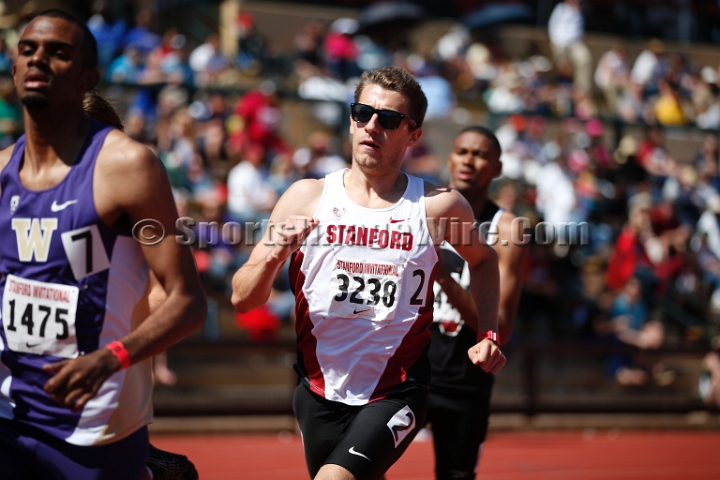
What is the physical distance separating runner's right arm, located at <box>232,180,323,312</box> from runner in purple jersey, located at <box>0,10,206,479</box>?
64 centimetres

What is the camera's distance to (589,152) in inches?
651

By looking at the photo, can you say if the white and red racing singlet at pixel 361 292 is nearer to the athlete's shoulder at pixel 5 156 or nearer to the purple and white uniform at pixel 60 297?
the purple and white uniform at pixel 60 297

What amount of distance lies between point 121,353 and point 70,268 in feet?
1.27

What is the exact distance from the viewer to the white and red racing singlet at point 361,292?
418 centimetres

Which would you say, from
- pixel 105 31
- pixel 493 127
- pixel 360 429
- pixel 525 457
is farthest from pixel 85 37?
pixel 493 127

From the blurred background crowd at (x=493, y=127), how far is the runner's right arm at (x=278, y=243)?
7.07 metres

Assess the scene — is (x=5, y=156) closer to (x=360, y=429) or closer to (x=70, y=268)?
(x=70, y=268)

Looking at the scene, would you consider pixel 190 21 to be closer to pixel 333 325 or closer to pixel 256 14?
pixel 256 14

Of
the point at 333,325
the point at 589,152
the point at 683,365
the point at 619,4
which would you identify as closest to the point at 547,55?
the point at 619,4

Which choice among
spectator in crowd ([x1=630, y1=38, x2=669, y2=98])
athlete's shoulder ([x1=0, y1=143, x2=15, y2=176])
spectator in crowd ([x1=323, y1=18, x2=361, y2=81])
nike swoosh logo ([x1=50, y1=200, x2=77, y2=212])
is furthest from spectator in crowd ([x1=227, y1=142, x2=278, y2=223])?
spectator in crowd ([x1=630, y1=38, x2=669, y2=98])

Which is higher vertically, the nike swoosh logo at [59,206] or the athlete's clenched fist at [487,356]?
the nike swoosh logo at [59,206]

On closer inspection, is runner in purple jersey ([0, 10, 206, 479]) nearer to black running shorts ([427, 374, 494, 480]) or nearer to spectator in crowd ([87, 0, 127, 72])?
black running shorts ([427, 374, 494, 480])

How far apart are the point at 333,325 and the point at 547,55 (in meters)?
17.8

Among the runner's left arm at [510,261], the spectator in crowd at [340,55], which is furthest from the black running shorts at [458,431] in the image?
the spectator in crowd at [340,55]
